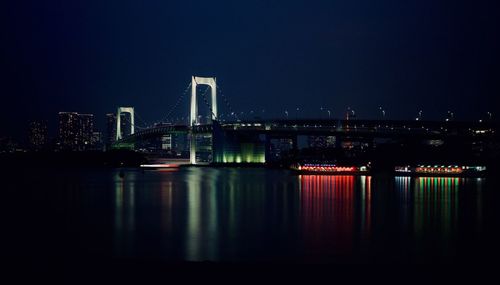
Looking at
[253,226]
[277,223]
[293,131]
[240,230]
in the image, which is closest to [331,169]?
[293,131]

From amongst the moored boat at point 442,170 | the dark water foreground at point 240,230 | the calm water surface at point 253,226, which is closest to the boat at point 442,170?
the moored boat at point 442,170

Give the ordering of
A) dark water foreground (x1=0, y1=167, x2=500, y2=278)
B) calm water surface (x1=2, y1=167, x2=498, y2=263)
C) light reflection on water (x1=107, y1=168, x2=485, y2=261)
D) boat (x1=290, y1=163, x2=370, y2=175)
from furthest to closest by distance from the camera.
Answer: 1. boat (x1=290, y1=163, x2=370, y2=175)
2. light reflection on water (x1=107, y1=168, x2=485, y2=261)
3. calm water surface (x1=2, y1=167, x2=498, y2=263)
4. dark water foreground (x1=0, y1=167, x2=500, y2=278)

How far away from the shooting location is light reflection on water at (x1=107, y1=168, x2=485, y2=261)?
7.37 m

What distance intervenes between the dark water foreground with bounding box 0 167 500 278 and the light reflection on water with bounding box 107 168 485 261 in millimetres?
19

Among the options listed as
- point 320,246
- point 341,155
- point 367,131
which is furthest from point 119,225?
point 341,155

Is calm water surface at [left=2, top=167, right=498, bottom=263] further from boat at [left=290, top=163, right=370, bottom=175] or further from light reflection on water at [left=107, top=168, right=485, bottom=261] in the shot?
boat at [left=290, top=163, right=370, bottom=175]

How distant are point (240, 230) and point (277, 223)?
1128 mm

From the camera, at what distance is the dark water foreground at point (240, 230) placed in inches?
253

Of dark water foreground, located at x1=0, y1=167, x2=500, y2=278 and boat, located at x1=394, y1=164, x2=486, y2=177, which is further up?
boat, located at x1=394, y1=164, x2=486, y2=177

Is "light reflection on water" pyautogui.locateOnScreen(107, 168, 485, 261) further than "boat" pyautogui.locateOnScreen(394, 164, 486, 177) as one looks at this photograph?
No

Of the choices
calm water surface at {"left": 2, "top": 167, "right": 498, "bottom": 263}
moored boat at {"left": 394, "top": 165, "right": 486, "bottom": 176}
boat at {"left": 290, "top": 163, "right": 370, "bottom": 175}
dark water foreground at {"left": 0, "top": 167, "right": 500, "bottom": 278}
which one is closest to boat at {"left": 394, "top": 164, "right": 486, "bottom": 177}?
moored boat at {"left": 394, "top": 165, "right": 486, "bottom": 176}

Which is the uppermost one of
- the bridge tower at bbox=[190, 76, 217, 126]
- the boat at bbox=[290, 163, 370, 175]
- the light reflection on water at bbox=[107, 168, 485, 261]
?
the bridge tower at bbox=[190, 76, 217, 126]

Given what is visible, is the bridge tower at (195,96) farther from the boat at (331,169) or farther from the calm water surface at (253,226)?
the calm water surface at (253,226)

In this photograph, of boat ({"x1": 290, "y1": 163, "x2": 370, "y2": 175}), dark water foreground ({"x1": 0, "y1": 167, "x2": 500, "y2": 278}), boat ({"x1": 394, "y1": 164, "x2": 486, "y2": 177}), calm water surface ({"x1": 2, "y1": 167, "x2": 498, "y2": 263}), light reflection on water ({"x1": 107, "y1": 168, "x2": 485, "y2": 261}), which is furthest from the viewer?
boat ({"x1": 290, "y1": 163, "x2": 370, "y2": 175})
